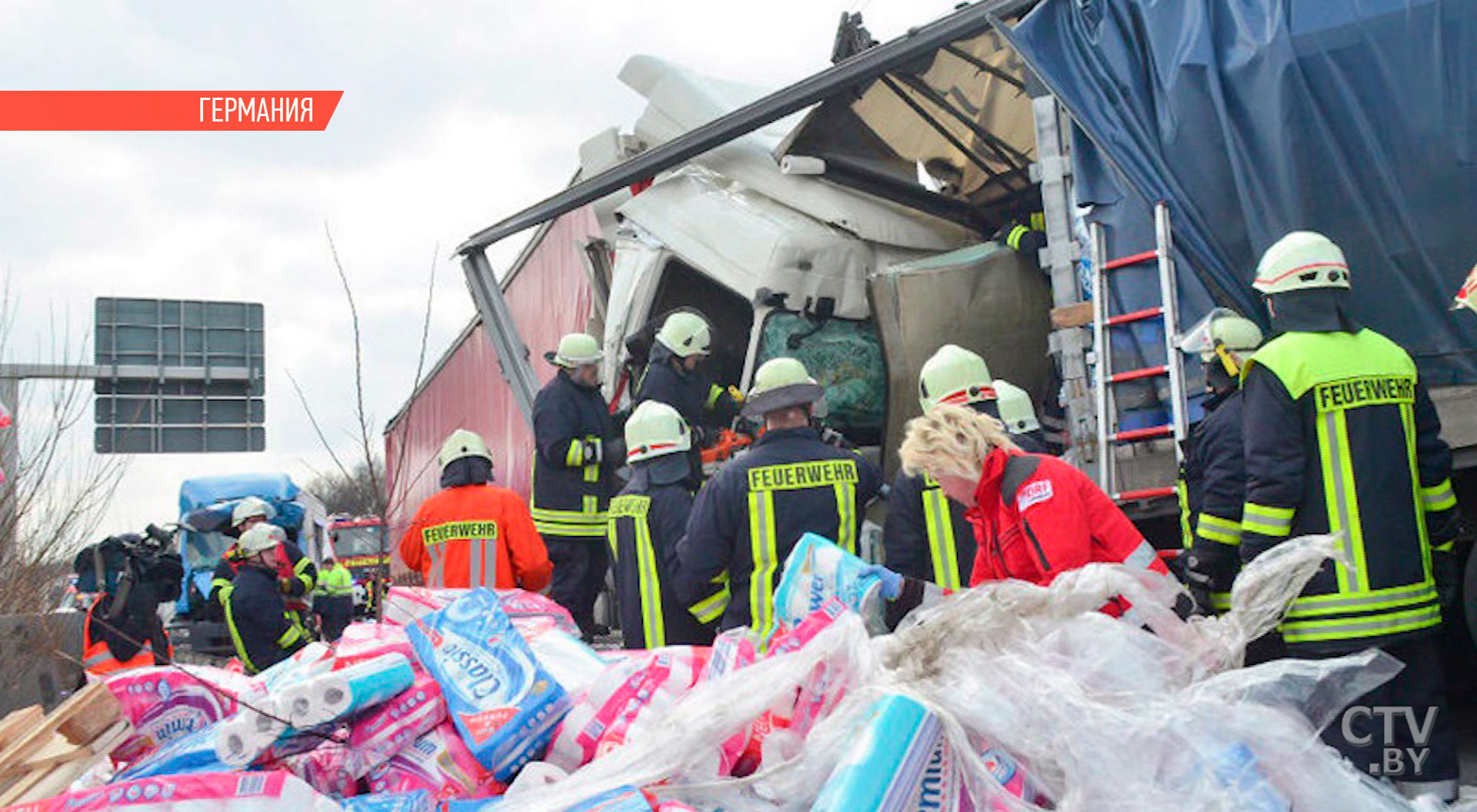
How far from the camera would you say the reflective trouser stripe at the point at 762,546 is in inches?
159

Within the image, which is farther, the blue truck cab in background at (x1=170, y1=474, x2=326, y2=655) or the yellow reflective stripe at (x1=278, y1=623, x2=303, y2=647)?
the blue truck cab in background at (x1=170, y1=474, x2=326, y2=655)

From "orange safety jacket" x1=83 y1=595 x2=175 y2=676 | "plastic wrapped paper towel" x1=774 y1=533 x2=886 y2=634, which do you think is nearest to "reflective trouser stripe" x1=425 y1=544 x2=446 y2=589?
"orange safety jacket" x1=83 y1=595 x2=175 y2=676

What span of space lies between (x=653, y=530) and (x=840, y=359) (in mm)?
1555

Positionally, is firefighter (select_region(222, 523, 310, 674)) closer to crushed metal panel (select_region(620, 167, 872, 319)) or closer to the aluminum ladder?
crushed metal panel (select_region(620, 167, 872, 319))

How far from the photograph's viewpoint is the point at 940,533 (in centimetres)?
404

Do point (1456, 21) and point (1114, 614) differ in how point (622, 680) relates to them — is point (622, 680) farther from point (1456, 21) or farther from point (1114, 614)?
point (1456, 21)

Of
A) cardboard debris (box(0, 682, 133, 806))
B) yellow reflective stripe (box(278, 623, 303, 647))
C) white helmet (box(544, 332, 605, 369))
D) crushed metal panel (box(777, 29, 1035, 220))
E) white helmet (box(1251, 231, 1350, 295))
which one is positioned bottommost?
yellow reflective stripe (box(278, 623, 303, 647))

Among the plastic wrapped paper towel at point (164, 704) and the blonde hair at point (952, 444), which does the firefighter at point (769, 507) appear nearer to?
the blonde hair at point (952, 444)

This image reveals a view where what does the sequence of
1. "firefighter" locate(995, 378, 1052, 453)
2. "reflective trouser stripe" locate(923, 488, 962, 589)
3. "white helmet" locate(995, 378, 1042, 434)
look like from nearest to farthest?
"reflective trouser stripe" locate(923, 488, 962, 589) < "firefighter" locate(995, 378, 1052, 453) < "white helmet" locate(995, 378, 1042, 434)

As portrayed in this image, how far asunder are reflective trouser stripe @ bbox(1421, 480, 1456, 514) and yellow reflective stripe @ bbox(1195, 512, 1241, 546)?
17.9 inches

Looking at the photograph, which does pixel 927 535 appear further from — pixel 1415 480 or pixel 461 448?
pixel 461 448

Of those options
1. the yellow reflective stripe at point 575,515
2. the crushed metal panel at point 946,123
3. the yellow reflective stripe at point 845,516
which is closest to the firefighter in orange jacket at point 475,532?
the yellow reflective stripe at point 575,515

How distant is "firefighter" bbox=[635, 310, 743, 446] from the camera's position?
5.91 metres

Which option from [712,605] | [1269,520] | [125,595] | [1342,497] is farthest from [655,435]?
[125,595]
